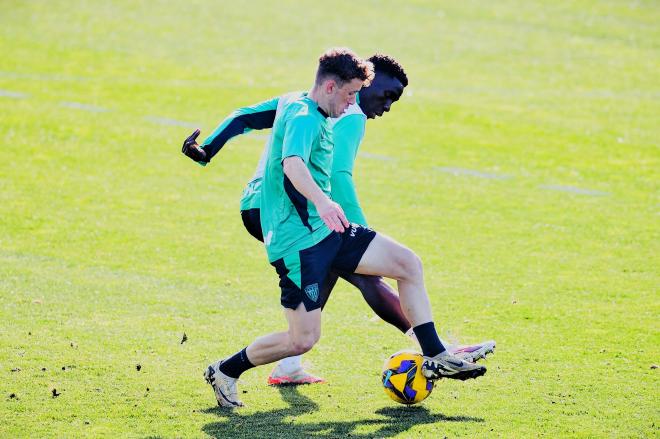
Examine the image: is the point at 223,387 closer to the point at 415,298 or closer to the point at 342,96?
the point at 415,298

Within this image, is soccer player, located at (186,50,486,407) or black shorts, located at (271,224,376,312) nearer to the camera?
soccer player, located at (186,50,486,407)

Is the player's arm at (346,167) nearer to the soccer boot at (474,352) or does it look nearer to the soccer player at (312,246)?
the soccer player at (312,246)

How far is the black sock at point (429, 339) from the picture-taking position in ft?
22.4

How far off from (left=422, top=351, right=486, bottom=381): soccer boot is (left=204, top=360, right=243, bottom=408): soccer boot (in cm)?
129

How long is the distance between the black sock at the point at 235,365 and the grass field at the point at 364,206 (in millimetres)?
281

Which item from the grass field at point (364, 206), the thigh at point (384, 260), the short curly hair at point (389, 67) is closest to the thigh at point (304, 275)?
the thigh at point (384, 260)

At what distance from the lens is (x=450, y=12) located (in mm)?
30969

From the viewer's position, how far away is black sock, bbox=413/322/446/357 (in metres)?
6.83

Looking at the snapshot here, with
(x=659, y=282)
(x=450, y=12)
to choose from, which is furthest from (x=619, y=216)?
(x=450, y=12)

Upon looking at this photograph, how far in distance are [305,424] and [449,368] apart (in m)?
1.03

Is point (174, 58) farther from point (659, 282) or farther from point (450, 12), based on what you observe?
point (659, 282)

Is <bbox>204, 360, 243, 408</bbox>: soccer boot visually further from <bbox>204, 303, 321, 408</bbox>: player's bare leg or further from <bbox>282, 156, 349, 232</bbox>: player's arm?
<bbox>282, 156, 349, 232</bbox>: player's arm

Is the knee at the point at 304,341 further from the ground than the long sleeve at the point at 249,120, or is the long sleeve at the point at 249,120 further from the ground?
the long sleeve at the point at 249,120

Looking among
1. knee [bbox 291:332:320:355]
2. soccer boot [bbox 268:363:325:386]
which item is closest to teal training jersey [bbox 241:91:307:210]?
knee [bbox 291:332:320:355]
